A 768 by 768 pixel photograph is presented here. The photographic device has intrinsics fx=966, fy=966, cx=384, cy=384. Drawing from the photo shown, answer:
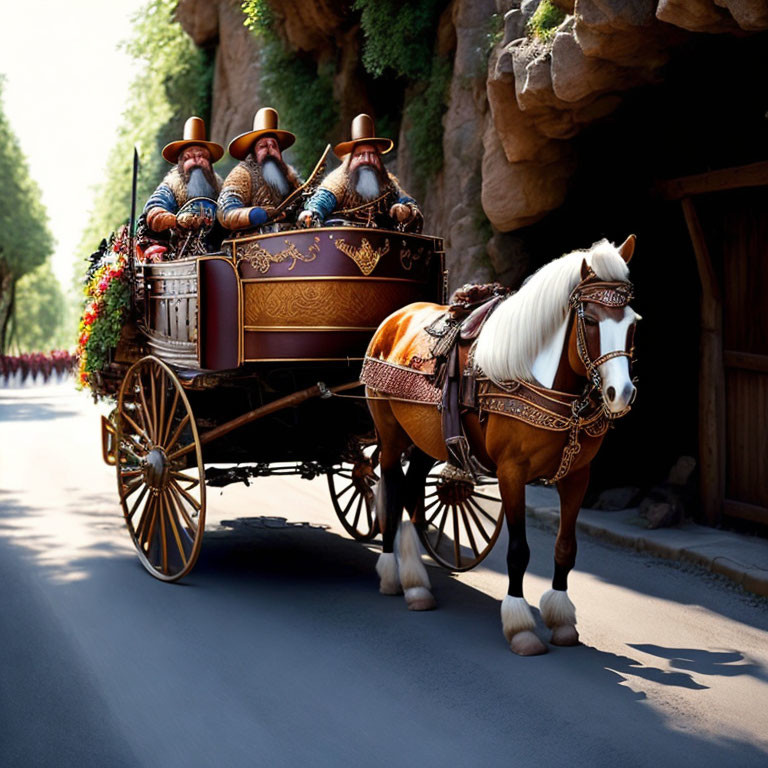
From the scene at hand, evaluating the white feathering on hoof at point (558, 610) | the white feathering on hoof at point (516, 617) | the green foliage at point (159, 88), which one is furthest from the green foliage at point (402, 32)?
the green foliage at point (159, 88)

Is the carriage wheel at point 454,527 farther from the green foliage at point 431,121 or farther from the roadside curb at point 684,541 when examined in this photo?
the green foliage at point 431,121

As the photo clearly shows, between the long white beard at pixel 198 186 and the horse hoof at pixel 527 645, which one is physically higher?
the long white beard at pixel 198 186

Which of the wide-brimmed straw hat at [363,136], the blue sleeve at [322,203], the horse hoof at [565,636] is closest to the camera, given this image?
the horse hoof at [565,636]

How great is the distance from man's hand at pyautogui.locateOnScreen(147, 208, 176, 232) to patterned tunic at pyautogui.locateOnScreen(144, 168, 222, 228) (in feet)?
0.10

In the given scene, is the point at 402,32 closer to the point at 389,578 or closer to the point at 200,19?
the point at 389,578

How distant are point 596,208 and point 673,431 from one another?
2.37 m

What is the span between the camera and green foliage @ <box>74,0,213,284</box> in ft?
87.8

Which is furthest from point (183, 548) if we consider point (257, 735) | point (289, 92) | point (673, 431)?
point (289, 92)

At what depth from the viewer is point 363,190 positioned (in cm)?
700

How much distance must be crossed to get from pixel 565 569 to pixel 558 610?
0.23 m

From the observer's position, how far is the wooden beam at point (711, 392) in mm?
8320

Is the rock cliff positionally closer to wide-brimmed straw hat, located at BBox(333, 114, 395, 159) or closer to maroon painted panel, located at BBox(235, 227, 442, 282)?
wide-brimmed straw hat, located at BBox(333, 114, 395, 159)

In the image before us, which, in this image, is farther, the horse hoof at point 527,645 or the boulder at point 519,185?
the boulder at point 519,185

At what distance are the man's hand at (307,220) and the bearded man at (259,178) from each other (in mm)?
280
